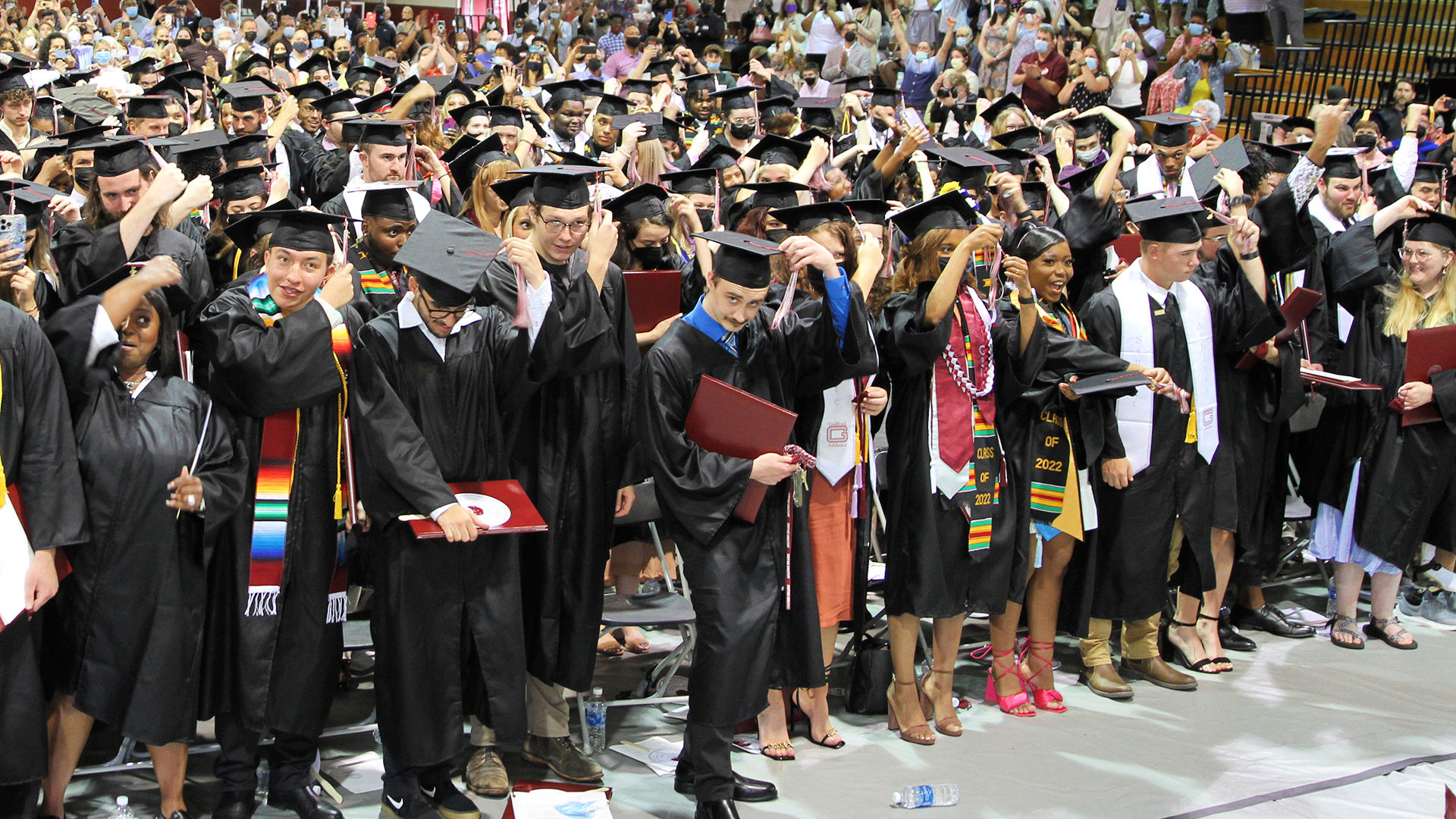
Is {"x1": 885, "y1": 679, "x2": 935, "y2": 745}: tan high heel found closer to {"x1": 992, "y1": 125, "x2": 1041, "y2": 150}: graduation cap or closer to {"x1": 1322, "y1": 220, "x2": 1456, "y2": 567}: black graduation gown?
{"x1": 1322, "y1": 220, "x2": 1456, "y2": 567}: black graduation gown

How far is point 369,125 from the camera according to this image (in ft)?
19.3

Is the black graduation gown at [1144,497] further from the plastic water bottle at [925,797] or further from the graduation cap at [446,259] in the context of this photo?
the graduation cap at [446,259]

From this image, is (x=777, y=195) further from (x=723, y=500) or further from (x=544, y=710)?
(x=544, y=710)

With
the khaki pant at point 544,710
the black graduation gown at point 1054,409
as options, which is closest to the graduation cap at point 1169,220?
the black graduation gown at point 1054,409

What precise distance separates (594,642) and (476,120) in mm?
3883

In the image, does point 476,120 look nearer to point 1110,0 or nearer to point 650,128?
point 650,128

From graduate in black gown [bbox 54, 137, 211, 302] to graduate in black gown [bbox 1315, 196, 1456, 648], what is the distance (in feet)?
16.3

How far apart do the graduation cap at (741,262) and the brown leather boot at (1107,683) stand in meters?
2.48

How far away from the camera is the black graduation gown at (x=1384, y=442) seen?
6.25 m

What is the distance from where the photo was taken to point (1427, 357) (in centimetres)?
619

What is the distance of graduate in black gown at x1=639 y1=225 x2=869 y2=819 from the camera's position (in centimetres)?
414

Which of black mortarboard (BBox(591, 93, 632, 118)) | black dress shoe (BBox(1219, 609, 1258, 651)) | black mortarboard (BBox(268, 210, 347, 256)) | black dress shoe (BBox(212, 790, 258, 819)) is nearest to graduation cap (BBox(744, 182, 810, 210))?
black mortarboard (BBox(268, 210, 347, 256))

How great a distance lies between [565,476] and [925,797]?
158 centimetres

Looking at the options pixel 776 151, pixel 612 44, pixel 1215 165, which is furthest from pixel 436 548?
pixel 612 44
